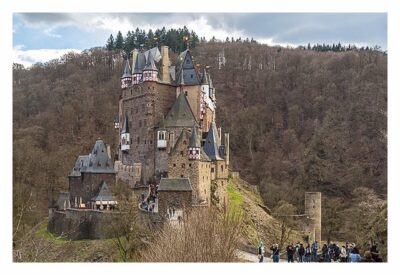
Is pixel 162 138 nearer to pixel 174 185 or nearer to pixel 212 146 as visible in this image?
pixel 212 146

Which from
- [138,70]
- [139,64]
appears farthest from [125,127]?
[139,64]

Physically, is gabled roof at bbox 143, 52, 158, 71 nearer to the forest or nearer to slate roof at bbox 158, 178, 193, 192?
slate roof at bbox 158, 178, 193, 192

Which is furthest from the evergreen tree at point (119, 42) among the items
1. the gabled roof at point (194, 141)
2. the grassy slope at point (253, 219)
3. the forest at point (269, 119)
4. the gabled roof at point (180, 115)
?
the gabled roof at point (194, 141)

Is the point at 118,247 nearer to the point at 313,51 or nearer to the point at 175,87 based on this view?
the point at 175,87

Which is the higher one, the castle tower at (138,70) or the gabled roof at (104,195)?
the castle tower at (138,70)

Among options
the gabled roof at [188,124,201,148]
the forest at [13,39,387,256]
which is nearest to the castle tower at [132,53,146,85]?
the gabled roof at [188,124,201,148]

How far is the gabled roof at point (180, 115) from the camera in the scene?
3228 cm

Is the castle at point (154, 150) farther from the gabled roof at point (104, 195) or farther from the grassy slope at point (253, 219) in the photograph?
the grassy slope at point (253, 219)

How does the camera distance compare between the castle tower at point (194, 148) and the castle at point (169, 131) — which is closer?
the castle tower at point (194, 148)

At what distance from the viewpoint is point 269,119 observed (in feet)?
207

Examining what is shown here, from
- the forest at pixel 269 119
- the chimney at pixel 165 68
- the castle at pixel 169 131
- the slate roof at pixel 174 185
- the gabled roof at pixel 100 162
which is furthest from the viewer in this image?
the forest at pixel 269 119

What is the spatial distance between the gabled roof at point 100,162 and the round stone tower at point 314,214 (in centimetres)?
1198

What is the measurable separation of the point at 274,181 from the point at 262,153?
20.9 ft

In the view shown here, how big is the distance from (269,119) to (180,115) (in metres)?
31.5
